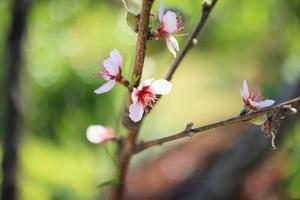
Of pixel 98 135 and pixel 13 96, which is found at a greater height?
pixel 98 135

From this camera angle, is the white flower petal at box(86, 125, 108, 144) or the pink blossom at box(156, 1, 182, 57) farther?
the white flower petal at box(86, 125, 108, 144)

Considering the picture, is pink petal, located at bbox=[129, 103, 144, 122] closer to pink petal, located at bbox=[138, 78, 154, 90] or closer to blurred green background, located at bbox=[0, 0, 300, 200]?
pink petal, located at bbox=[138, 78, 154, 90]

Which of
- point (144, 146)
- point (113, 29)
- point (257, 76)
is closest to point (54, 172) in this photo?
point (113, 29)

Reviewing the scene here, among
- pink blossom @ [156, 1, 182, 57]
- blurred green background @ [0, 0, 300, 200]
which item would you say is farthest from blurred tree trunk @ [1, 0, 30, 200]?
pink blossom @ [156, 1, 182, 57]

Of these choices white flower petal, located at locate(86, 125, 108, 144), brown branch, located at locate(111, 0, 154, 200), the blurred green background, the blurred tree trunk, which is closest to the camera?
brown branch, located at locate(111, 0, 154, 200)

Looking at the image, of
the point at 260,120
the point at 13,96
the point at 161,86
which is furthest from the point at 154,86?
the point at 13,96

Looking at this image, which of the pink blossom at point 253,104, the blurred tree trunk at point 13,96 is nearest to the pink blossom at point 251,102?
the pink blossom at point 253,104

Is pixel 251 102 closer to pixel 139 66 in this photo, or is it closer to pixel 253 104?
pixel 253 104
